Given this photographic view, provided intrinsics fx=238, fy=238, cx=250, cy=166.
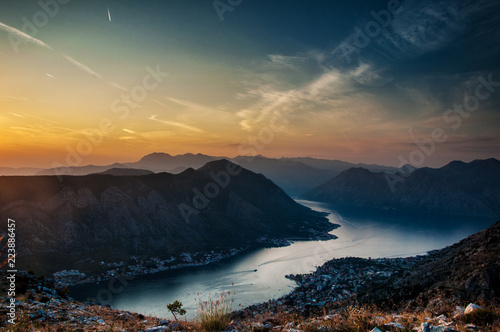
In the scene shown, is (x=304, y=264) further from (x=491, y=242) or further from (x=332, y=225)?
(x=332, y=225)

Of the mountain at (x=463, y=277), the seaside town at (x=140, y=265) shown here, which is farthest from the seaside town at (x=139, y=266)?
the mountain at (x=463, y=277)

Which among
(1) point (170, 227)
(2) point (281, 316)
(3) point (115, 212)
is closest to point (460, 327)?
(2) point (281, 316)

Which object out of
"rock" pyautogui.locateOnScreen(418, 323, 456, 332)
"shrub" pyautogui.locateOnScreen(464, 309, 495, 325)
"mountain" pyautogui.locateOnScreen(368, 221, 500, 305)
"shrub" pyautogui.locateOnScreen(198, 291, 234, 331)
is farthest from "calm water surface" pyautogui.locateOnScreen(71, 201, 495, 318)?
"rock" pyautogui.locateOnScreen(418, 323, 456, 332)

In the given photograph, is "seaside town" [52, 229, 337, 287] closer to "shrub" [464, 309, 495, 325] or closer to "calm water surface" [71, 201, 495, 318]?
"calm water surface" [71, 201, 495, 318]

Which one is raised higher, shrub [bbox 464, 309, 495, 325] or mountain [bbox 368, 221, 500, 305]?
shrub [bbox 464, 309, 495, 325]

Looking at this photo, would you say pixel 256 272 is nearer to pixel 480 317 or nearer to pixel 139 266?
pixel 139 266

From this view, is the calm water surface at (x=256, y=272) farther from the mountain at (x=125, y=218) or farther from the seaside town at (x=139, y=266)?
the mountain at (x=125, y=218)
